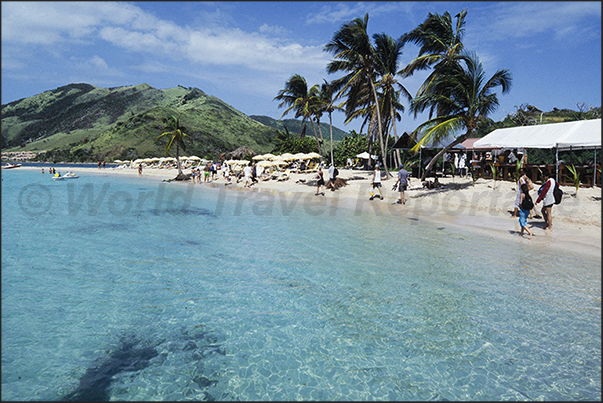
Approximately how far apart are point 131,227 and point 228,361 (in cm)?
1045

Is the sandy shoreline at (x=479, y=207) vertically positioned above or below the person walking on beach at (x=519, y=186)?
below

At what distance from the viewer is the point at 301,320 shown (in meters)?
5.61

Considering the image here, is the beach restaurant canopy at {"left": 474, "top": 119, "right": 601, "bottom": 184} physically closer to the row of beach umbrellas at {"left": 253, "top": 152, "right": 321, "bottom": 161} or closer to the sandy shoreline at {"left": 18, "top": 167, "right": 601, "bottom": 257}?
the sandy shoreline at {"left": 18, "top": 167, "right": 601, "bottom": 257}

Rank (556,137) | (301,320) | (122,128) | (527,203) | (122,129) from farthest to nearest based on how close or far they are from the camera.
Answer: (122,128)
(122,129)
(556,137)
(527,203)
(301,320)

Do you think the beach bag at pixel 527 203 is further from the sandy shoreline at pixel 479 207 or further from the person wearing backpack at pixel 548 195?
the sandy shoreline at pixel 479 207

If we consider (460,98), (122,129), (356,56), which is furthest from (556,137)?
(122,129)

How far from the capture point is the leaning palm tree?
15.8 m

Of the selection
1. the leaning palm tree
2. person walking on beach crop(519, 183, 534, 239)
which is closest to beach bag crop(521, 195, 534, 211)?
person walking on beach crop(519, 183, 534, 239)

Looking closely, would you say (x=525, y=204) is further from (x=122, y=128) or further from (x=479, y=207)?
(x=122, y=128)

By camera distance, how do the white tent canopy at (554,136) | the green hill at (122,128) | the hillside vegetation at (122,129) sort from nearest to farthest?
the white tent canopy at (554,136)
the hillside vegetation at (122,129)
the green hill at (122,128)

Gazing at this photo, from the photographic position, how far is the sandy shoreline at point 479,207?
10.4 m

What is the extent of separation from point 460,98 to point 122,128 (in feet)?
423

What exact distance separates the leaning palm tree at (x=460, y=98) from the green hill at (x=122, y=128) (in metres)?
74.5

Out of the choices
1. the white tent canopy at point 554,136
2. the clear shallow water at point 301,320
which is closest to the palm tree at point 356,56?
the white tent canopy at point 554,136
